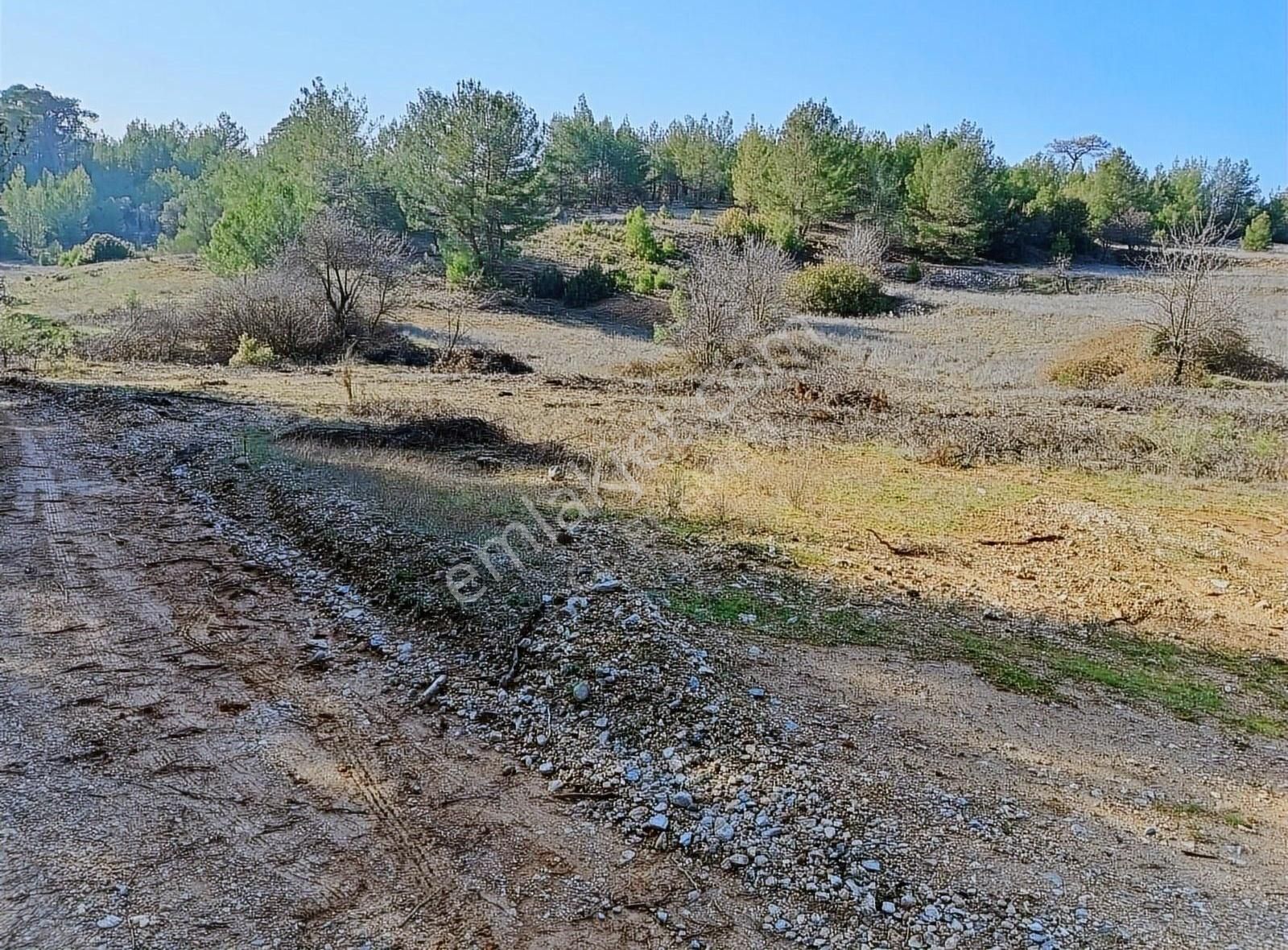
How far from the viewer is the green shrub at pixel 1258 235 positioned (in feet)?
169

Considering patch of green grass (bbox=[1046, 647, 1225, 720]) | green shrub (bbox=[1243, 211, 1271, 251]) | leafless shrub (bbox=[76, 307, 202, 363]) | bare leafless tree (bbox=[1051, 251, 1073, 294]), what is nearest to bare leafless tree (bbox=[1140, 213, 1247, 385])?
patch of green grass (bbox=[1046, 647, 1225, 720])

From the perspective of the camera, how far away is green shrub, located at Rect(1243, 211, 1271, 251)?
51.5 m

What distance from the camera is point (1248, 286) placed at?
120 feet

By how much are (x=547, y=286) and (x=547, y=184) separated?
203 inches

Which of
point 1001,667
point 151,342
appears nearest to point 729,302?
point 151,342

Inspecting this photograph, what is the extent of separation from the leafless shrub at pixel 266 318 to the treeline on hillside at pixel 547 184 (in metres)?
5.63

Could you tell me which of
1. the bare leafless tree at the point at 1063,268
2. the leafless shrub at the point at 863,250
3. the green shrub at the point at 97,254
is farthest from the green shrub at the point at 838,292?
the green shrub at the point at 97,254

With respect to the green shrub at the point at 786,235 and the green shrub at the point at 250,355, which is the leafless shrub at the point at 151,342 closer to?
the green shrub at the point at 250,355

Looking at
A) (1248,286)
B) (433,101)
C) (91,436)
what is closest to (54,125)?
(433,101)

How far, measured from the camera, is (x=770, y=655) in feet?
15.6

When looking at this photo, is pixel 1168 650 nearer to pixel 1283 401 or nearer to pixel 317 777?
pixel 317 777

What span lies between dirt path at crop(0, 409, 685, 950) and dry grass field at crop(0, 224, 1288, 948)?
0.09 feet

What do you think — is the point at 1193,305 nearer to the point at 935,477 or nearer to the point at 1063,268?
the point at 935,477

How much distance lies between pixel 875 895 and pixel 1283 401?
720 inches
